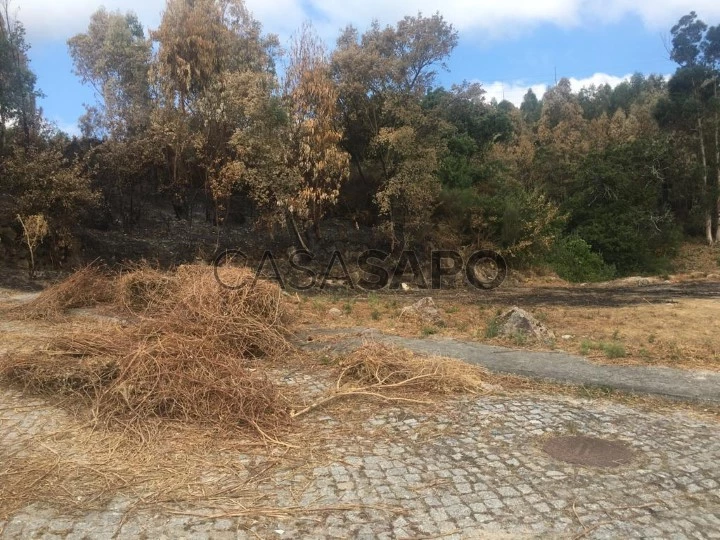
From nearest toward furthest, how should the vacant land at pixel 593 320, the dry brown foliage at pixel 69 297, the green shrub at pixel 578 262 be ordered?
the vacant land at pixel 593 320 < the dry brown foliage at pixel 69 297 < the green shrub at pixel 578 262

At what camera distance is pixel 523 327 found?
8203mm

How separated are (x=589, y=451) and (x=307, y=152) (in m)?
13.1

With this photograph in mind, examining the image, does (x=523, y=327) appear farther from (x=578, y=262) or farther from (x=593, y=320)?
(x=578, y=262)

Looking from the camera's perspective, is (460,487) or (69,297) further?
(69,297)

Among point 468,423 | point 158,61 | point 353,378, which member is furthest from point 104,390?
point 158,61

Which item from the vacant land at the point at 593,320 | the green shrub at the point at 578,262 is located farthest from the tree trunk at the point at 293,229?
the green shrub at the point at 578,262

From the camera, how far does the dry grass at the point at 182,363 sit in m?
4.83

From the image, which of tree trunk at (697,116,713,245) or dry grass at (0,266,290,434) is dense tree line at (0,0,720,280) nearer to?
tree trunk at (697,116,713,245)

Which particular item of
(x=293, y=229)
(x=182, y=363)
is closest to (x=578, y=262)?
(x=293, y=229)

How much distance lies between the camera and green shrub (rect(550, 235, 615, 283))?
21953 millimetres

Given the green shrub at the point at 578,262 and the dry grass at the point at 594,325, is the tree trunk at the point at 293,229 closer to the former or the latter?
the dry grass at the point at 594,325

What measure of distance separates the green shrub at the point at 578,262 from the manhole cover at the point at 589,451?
18118mm

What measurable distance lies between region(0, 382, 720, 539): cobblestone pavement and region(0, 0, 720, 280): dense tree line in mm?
12152

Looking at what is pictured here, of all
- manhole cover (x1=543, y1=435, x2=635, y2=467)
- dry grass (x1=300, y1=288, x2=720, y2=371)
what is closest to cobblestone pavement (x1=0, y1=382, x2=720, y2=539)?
manhole cover (x1=543, y1=435, x2=635, y2=467)
